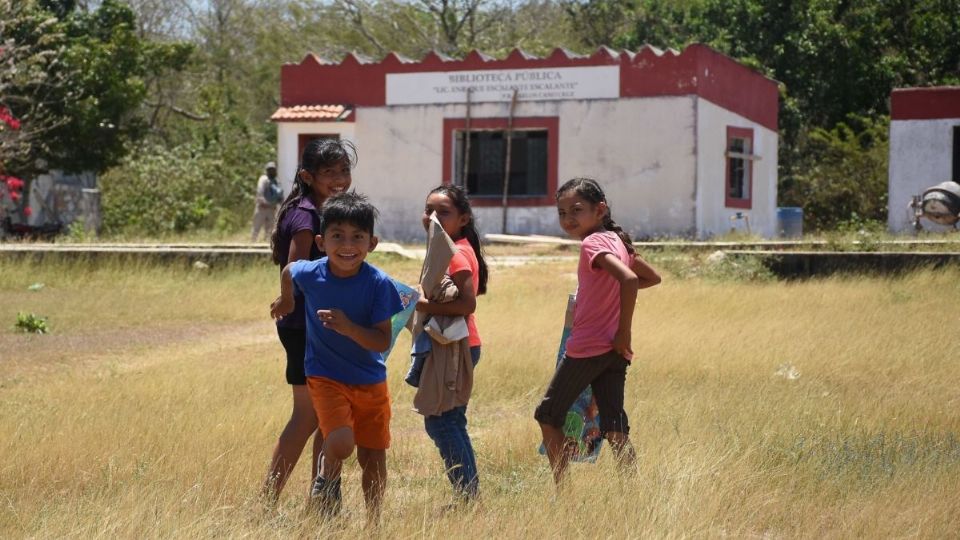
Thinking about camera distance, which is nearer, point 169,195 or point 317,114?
point 317,114

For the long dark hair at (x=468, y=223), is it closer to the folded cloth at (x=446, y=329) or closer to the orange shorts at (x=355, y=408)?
the folded cloth at (x=446, y=329)

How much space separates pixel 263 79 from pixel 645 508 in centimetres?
3841

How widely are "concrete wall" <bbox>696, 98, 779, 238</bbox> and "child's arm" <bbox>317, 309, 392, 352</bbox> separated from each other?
63.1 feet

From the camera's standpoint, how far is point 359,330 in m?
4.94

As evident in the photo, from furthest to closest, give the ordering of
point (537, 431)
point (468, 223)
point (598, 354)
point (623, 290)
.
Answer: point (537, 431) → point (468, 223) → point (598, 354) → point (623, 290)

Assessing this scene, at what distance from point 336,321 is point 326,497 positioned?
2.30ft

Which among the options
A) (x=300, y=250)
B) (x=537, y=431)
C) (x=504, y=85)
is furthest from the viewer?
(x=504, y=85)

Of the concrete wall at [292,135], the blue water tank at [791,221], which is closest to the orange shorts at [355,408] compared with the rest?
the concrete wall at [292,135]

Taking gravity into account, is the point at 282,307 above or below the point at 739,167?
below

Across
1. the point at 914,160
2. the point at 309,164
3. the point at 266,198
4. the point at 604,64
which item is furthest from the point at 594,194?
the point at 914,160

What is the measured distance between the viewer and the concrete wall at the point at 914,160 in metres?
26.4

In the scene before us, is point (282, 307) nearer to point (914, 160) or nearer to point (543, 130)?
point (543, 130)

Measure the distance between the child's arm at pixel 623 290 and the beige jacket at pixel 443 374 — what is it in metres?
0.63

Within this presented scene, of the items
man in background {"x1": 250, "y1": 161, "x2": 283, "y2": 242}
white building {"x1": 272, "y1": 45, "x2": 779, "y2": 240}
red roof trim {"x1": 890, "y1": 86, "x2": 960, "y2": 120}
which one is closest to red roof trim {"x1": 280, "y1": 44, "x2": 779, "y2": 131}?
white building {"x1": 272, "y1": 45, "x2": 779, "y2": 240}
